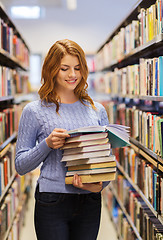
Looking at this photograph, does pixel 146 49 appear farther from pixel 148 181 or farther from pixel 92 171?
pixel 92 171

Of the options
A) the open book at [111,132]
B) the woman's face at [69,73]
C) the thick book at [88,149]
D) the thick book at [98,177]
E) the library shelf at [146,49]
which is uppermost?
the library shelf at [146,49]

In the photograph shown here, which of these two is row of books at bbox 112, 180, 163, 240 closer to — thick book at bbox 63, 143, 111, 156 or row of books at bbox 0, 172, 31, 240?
thick book at bbox 63, 143, 111, 156

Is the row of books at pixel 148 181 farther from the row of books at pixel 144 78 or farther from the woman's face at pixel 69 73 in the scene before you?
the woman's face at pixel 69 73

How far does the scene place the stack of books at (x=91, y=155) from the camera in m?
1.44

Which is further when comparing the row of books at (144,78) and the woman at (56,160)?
the row of books at (144,78)

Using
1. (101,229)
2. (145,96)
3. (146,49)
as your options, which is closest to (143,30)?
(146,49)

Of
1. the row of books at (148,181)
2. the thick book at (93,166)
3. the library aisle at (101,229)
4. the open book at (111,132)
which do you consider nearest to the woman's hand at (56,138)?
the open book at (111,132)

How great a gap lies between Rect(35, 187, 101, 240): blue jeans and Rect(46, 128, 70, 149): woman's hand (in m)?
0.25

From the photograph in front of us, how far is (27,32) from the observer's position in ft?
23.9

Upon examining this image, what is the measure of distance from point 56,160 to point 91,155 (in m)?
0.19

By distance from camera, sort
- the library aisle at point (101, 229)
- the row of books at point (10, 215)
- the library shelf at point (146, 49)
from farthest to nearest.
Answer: the library aisle at point (101, 229)
the row of books at point (10, 215)
the library shelf at point (146, 49)

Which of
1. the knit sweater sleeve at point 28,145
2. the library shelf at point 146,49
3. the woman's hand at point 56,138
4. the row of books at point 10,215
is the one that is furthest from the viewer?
the row of books at point 10,215

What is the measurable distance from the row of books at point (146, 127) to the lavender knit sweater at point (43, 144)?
491 mm

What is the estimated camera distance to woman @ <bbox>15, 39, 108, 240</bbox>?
4.99 ft
